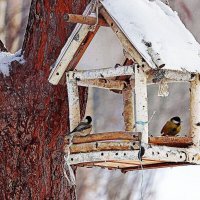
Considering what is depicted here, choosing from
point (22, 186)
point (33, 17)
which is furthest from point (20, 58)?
point (22, 186)

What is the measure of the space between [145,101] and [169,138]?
0.60ft

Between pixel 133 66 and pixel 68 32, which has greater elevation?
pixel 68 32

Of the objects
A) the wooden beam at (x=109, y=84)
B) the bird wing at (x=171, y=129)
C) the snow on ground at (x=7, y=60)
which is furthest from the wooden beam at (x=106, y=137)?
the bird wing at (x=171, y=129)

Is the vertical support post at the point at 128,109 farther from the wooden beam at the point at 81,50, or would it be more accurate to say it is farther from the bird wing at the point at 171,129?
the wooden beam at the point at 81,50

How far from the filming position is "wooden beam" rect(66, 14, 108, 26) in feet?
11.6

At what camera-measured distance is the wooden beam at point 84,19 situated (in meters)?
3.52

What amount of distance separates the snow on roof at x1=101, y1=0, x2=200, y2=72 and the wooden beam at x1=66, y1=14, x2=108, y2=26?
2.4 inches

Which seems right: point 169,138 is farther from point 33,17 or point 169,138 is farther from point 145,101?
point 33,17

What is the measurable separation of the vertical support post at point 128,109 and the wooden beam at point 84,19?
1.50ft

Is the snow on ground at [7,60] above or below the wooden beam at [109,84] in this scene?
above

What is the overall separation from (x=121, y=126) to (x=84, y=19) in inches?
193

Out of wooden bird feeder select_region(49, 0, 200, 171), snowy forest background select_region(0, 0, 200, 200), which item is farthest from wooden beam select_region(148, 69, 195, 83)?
snowy forest background select_region(0, 0, 200, 200)

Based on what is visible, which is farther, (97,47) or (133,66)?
(97,47)

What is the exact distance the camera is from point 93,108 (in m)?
9.16
